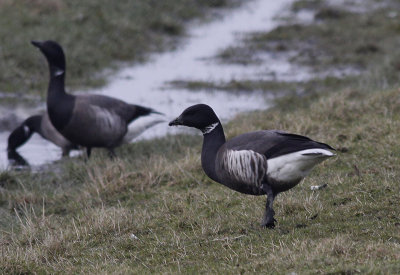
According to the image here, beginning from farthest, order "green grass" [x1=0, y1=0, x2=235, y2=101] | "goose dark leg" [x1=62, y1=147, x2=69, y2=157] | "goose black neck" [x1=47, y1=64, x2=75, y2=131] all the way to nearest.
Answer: "green grass" [x1=0, y1=0, x2=235, y2=101] < "goose dark leg" [x1=62, y1=147, x2=69, y2=157] < "goose black neck" [x1=47, y1=64, x2=75, y2=131]

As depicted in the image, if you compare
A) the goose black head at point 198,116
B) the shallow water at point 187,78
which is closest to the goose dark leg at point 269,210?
the goose black head at point 198,116

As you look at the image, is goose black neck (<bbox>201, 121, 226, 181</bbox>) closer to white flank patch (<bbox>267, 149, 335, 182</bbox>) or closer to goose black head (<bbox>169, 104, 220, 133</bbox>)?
goose black head (<bbox>169, 104, 220, 133</bbox>)

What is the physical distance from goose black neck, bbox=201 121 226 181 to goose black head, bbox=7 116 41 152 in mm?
5149

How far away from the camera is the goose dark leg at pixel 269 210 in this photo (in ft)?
17.5

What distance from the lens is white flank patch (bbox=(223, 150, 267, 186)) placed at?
5.30 metres

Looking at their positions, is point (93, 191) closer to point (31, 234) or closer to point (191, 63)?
point (31, 234)

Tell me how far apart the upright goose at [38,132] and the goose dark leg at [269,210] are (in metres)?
5.26

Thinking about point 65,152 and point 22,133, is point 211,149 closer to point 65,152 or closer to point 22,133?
point 65,152

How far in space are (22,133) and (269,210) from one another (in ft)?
19.7

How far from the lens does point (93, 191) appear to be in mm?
7621

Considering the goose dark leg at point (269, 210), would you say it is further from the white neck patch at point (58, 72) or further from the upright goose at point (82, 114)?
the white neck patch at point (58, 72)

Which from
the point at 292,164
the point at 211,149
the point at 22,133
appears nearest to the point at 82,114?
the point at 22,133

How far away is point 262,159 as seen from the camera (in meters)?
5.28

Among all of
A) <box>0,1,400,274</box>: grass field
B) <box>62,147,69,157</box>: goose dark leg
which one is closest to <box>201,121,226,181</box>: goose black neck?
<box>0,1,400,274</box>: grass field
